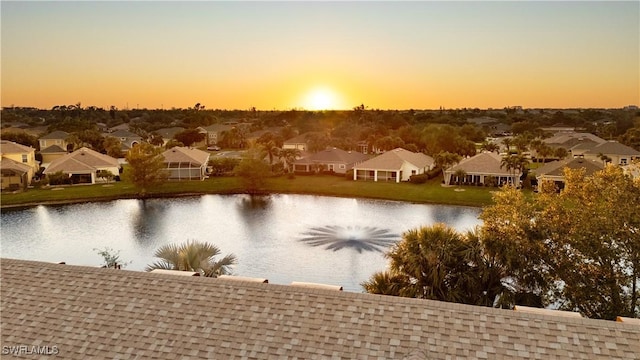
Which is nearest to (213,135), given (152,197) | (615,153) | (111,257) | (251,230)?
(152,197)

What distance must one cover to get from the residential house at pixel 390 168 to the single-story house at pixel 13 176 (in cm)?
3611

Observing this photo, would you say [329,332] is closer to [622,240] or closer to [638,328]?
[638,328]

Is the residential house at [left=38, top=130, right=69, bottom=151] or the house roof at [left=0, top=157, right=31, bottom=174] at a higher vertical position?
the residential house at [left=38, top=130, right=69, bottom=151]

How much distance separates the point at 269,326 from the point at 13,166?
53587mm

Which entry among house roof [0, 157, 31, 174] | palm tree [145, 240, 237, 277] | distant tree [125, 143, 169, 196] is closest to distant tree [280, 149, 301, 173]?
distant tree [125, 143, 169, 196]

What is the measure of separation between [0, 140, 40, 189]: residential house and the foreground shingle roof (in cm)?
4782

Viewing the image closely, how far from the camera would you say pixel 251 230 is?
3231 centimetres

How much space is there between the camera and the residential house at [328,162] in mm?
59625

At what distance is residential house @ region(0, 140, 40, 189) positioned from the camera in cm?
4944

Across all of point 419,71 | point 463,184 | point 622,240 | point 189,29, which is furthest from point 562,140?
point 622,240

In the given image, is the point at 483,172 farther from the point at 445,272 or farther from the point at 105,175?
the point at 105,175

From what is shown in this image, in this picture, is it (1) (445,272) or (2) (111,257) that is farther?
(2) (111,257)

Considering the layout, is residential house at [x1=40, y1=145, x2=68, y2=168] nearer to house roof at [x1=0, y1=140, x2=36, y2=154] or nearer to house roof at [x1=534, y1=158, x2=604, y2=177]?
house roof at [x1=0, y1=140, x2=36, y2=154]

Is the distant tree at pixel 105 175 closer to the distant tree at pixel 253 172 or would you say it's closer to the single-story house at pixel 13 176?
the single-story house at pixel 13 176
